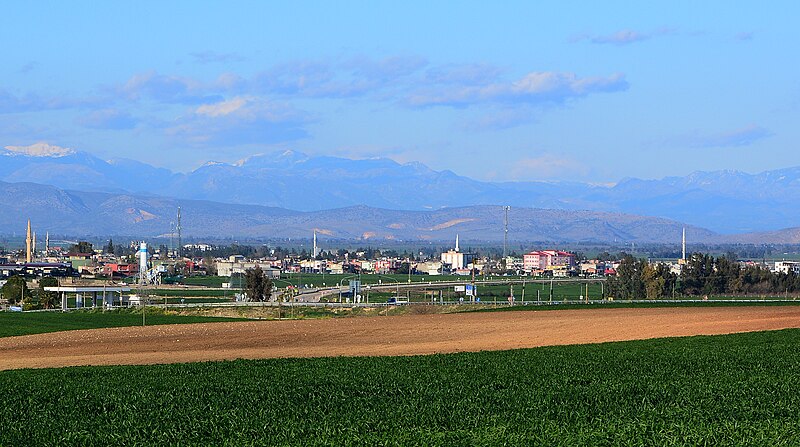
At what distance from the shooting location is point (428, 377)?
29.5 meters

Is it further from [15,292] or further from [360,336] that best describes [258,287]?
[360,336]

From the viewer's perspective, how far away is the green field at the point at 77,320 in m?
65.4

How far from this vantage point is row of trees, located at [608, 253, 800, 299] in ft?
442

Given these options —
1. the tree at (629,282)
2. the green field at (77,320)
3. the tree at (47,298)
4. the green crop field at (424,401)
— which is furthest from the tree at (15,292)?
the green crop field at (424,401)

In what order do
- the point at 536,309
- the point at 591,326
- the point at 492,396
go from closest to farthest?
the point at 492,396 → the point at 591,326 → the point at 536,309

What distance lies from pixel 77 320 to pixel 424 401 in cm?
5487

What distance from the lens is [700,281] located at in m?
138

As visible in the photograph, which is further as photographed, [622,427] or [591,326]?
[591,326]

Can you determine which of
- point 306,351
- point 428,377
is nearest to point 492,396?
point 428,377

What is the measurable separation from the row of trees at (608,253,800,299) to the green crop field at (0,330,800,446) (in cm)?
9981

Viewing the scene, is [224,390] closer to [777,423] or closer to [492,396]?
[492,396]

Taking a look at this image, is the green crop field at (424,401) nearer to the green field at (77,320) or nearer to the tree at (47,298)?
the green field at (77,320)

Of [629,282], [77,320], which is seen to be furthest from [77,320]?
[629,282]

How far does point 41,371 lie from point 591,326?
33547mm
